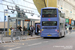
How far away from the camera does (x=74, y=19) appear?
75.6 meters

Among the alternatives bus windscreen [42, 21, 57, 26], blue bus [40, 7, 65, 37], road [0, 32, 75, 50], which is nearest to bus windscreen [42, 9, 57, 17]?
blue bus [40, 7, 65, 37]

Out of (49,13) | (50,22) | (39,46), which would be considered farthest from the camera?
(50,22)

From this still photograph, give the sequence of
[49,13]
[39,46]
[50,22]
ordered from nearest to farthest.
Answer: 1. [39,46]
2. [49,13]
3. [50,22]

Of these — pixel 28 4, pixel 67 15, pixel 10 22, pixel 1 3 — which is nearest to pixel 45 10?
pixel 10 22

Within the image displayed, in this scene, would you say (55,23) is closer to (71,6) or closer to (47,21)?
(47,21)

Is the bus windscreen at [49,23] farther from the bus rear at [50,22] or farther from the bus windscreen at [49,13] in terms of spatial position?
the bus windscreen at [49,13]

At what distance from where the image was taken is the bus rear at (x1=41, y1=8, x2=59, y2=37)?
2238 centimetres

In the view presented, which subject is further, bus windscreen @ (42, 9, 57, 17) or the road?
bus windscreen @ (42, 9, 57, 17)

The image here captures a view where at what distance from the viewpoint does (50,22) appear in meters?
22.5

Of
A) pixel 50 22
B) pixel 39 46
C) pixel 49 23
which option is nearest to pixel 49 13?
pixel 50 22

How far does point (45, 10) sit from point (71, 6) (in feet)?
172

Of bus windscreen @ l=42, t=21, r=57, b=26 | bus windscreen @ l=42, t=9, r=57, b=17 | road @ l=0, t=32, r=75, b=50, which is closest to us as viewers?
road @ l=0, t=32, r=75, b=50

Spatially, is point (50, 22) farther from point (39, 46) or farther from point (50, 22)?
point (39, 46)

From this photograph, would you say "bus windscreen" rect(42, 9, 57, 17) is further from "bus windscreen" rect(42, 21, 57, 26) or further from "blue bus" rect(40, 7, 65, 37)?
"bus windscreen" rect(42, 21, 57, 26)
